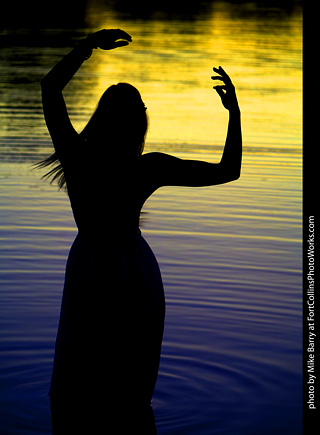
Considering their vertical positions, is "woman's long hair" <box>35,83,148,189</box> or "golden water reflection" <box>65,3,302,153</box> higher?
"woman's long hair" <box>35,83,148,189</box>

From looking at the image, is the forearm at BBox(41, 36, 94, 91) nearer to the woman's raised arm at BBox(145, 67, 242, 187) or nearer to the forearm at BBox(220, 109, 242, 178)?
the woman's raised arm at BBox(145, 67, 242, 187)

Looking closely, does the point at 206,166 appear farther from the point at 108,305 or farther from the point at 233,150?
the point at 108,305

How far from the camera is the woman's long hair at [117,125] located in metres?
4.54

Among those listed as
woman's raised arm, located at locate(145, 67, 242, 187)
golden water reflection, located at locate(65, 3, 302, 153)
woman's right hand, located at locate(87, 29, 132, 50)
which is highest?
woman's right hand, located at locate(87, 29, 132, 50)

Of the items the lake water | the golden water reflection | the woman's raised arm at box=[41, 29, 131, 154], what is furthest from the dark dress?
the golden water reflection

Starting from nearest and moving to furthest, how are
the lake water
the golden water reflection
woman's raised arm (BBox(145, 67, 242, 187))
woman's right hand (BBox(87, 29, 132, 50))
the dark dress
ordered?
woman's right hand (BBox(87, 29, 132, 50)), woman's raised arm (BBox(145, 67, 242, 187)), the dark dress, the lake water, the golden water reflection

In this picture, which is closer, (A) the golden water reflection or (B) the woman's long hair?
(B) the woman's long hair

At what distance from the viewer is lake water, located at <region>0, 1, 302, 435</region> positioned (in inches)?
235

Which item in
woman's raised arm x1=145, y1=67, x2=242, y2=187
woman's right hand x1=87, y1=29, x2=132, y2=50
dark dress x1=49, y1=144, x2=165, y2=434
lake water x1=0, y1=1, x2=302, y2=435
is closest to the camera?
woman's right hand x1=87, y1=29, x2=132, y2=50

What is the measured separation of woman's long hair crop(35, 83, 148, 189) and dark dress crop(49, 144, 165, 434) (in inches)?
2.2

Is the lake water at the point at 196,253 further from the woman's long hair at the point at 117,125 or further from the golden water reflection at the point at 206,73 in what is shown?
the woman's long hair at the point at 117,125

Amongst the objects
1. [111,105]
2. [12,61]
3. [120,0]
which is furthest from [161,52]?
[111,105]

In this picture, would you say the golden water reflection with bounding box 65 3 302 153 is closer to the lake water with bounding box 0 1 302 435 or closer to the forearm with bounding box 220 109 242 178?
the lake water with bounding box 0 1 302 435

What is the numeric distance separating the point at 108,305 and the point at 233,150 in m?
0.91
